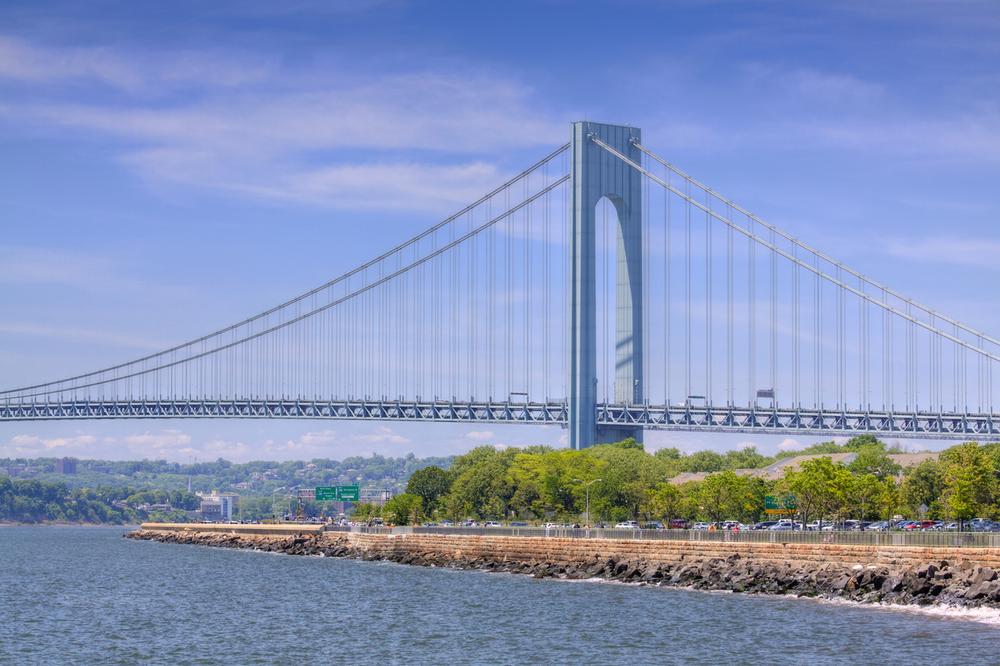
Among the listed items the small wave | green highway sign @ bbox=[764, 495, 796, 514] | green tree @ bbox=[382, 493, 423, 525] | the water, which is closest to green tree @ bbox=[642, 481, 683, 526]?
green highway sign @ bbox=[764, 495, 796, 514]

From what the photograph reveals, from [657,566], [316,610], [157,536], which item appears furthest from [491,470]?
[316,610]

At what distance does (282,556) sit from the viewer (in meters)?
123

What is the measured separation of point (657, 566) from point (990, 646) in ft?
100

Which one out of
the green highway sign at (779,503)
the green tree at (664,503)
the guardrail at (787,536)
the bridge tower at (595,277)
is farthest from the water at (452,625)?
the bridge tower at (595,277)

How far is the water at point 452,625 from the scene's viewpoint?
2018 inches

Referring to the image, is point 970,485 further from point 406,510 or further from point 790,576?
point 406,510

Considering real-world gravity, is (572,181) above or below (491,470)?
above

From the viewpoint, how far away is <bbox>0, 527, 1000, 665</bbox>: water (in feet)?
168

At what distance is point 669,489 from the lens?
112312 millimetres

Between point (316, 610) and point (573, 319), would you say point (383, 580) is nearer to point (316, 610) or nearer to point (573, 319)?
point (316, 610)

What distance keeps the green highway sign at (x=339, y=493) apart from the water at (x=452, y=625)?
80.0m

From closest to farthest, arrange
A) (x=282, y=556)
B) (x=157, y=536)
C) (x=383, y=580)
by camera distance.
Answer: (x=383, y=580)
(x=282, y=556)
(x=157, y=536)

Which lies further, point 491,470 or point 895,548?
point 491,470

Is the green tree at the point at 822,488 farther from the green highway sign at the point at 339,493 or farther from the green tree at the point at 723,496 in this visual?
the green highway sign at the point at 339,493
